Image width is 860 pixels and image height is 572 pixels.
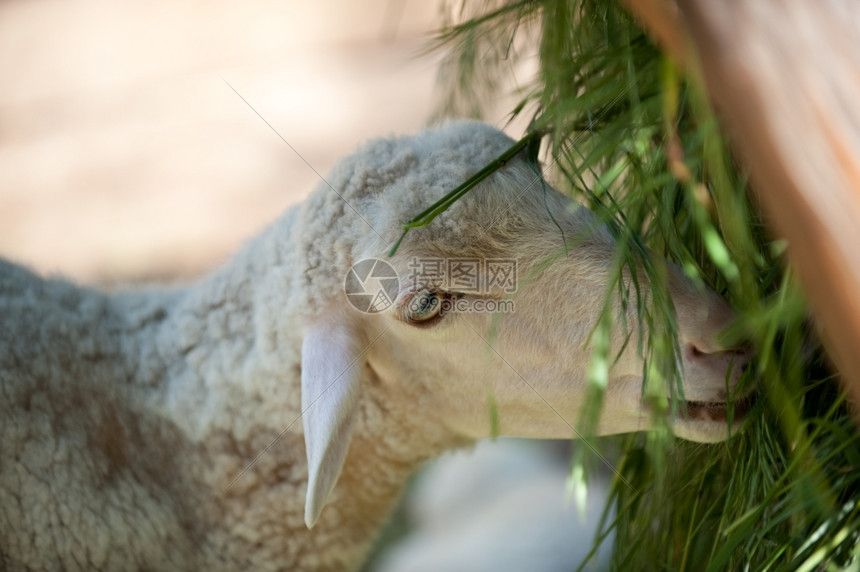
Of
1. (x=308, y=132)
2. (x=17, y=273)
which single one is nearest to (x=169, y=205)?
(x=308, y=132)

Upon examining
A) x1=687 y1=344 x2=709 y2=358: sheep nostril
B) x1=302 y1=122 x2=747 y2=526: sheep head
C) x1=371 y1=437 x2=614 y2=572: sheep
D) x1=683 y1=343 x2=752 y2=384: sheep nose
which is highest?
x1=302 y1=122 x2=747 y2=526: sheep head

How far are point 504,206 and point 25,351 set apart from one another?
123cm

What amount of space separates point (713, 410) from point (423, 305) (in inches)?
27.1

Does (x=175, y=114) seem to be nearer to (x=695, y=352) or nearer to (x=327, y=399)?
(x=327, y=399)

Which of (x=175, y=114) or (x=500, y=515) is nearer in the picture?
(x=500, y=515)

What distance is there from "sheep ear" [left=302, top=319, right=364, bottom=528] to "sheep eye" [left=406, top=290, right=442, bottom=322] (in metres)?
0.16

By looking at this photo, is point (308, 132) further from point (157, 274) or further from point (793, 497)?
point (793, 497)

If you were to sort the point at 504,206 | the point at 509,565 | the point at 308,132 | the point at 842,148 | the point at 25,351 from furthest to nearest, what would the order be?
1. the point at 308,132
2. the point at 509,565
3. the point at 25,351
4. the point at 504,206
5. the point at 842,148

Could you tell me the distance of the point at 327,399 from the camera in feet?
5.51

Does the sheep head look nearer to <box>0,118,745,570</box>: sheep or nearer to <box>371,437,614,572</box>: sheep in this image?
<box>0,118,745,570</box>: sheep

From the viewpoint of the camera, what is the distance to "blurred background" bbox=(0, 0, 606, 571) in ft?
19.2

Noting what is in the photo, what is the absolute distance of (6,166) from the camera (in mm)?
6441

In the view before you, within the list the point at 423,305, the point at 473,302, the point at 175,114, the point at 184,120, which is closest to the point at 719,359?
the point at 473,302

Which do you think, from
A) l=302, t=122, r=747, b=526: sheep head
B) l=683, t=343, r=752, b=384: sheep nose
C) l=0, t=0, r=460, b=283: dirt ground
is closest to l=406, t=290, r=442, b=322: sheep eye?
l=302, t=122, r=747, b=526: sheep head
